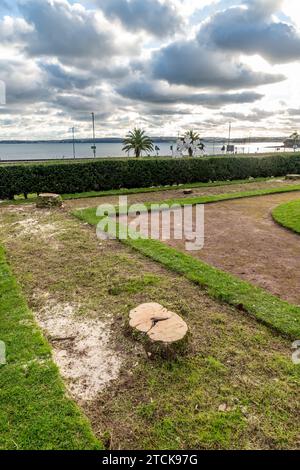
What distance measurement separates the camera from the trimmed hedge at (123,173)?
53.4 ft

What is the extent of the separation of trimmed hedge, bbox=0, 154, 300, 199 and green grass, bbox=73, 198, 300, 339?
32.4 ft

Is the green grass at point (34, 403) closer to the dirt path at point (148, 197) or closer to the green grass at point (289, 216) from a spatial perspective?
the green grass at point (289, 216)

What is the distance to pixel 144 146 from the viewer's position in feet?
146

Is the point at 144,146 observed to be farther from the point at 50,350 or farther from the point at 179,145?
the point at 50,350

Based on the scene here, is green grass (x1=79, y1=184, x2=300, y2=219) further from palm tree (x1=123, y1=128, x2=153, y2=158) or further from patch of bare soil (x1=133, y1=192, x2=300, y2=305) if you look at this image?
palm tree (x1=123, y1=128, x2=153, y2=158)

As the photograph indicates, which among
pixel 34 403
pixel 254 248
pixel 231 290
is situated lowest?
pixel 34 403

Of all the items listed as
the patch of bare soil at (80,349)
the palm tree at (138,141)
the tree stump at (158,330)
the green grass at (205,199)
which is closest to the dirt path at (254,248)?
the green grass at (205,199)

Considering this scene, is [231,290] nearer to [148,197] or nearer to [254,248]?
[254,248]

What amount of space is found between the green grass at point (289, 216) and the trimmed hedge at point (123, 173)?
355 inches

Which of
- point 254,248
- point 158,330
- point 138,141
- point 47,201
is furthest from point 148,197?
point 138,141

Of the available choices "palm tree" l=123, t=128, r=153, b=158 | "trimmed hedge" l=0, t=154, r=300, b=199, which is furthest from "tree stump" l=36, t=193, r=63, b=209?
"palm tree" l=123, t=128, r=153, b=158

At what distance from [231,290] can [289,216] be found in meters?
6.49

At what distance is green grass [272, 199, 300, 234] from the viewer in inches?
405

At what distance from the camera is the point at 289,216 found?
11.3 metres
